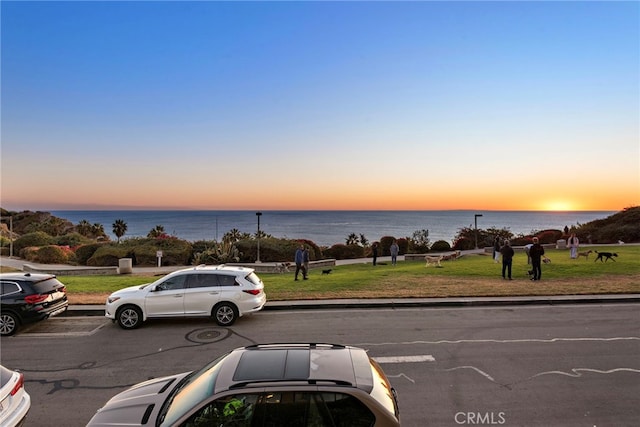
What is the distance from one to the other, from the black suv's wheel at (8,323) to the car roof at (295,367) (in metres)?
8.49

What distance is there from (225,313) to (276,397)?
728 centimetres

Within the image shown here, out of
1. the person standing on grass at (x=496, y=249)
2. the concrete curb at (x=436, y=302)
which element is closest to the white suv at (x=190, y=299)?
the concrete curb at (x=436, y=302)

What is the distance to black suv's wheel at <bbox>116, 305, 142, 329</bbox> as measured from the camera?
1045 centimetres

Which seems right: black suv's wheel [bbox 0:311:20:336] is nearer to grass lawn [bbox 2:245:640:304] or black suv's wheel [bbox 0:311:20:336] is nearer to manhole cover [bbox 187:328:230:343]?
grass lawn [bbox 2:245:640:304]

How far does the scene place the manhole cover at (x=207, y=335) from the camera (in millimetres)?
9445

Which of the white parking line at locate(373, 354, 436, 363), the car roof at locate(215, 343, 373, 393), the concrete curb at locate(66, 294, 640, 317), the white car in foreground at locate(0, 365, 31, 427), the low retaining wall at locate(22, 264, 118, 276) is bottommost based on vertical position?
the low retaining wall at locate(22, 264, 118, 276)

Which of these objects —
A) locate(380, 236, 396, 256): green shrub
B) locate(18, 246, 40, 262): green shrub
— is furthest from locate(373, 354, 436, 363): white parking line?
locate(18, 246, 40, 262): green shrub

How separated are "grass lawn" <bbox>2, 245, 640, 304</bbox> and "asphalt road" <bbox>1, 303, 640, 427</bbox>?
1.60m

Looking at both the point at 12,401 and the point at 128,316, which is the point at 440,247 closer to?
the point at 128,316

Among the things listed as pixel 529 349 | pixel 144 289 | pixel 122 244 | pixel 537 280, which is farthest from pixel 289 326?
pixel 122 244

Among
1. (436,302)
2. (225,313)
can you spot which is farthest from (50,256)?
(436,302)

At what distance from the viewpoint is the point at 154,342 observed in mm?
9305

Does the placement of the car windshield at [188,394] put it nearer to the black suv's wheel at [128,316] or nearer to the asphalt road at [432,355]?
the asphalt road at [432,355]

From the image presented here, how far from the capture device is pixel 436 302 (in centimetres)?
1266
